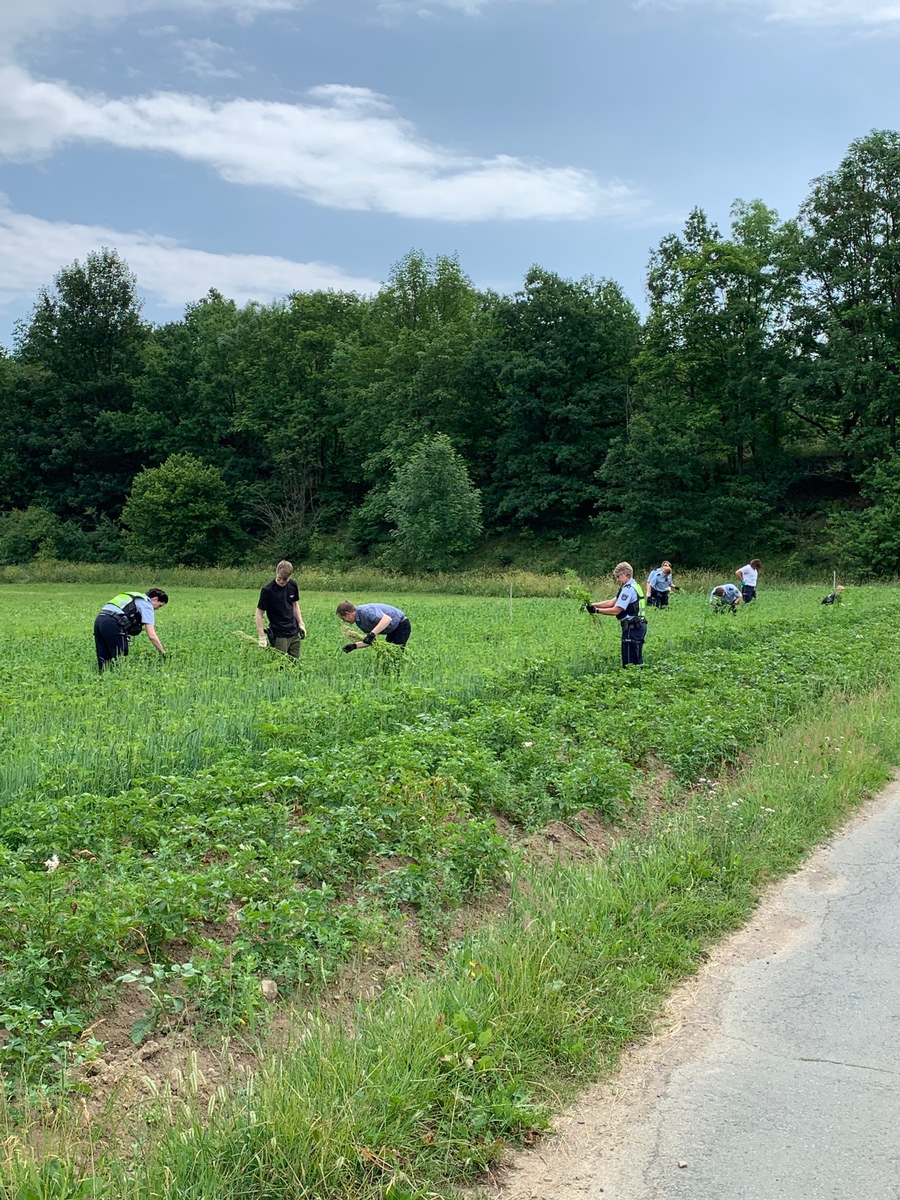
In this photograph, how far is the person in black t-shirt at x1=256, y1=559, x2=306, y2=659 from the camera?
1295cm

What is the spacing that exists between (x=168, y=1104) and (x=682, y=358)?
49423mm

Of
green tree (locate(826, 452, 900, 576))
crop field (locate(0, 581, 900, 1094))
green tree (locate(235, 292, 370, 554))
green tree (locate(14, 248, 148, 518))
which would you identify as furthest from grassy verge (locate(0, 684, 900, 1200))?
green tree (locate(14, 248, 148, 518))

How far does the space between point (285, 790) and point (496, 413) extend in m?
53.3

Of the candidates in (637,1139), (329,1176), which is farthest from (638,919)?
(329,1176)

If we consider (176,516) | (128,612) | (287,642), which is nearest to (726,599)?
(287,642)

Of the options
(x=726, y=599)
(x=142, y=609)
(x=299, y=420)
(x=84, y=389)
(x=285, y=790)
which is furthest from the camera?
(x=84, y=389)

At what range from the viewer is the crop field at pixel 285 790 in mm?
4301

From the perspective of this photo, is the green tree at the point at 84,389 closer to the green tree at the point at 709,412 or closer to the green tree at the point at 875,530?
the green tree at the point at 709,412

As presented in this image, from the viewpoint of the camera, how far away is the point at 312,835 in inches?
223

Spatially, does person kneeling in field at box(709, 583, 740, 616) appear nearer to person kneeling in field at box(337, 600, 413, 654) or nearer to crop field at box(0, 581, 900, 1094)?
crop field at box(0, 581, 900, 1094)

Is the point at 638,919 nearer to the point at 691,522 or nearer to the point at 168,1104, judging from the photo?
the point at 168,1104

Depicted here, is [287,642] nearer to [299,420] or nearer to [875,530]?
[875,530]

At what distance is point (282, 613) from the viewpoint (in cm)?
1318

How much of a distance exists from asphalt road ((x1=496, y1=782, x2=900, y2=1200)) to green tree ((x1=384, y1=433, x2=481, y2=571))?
4483cm
